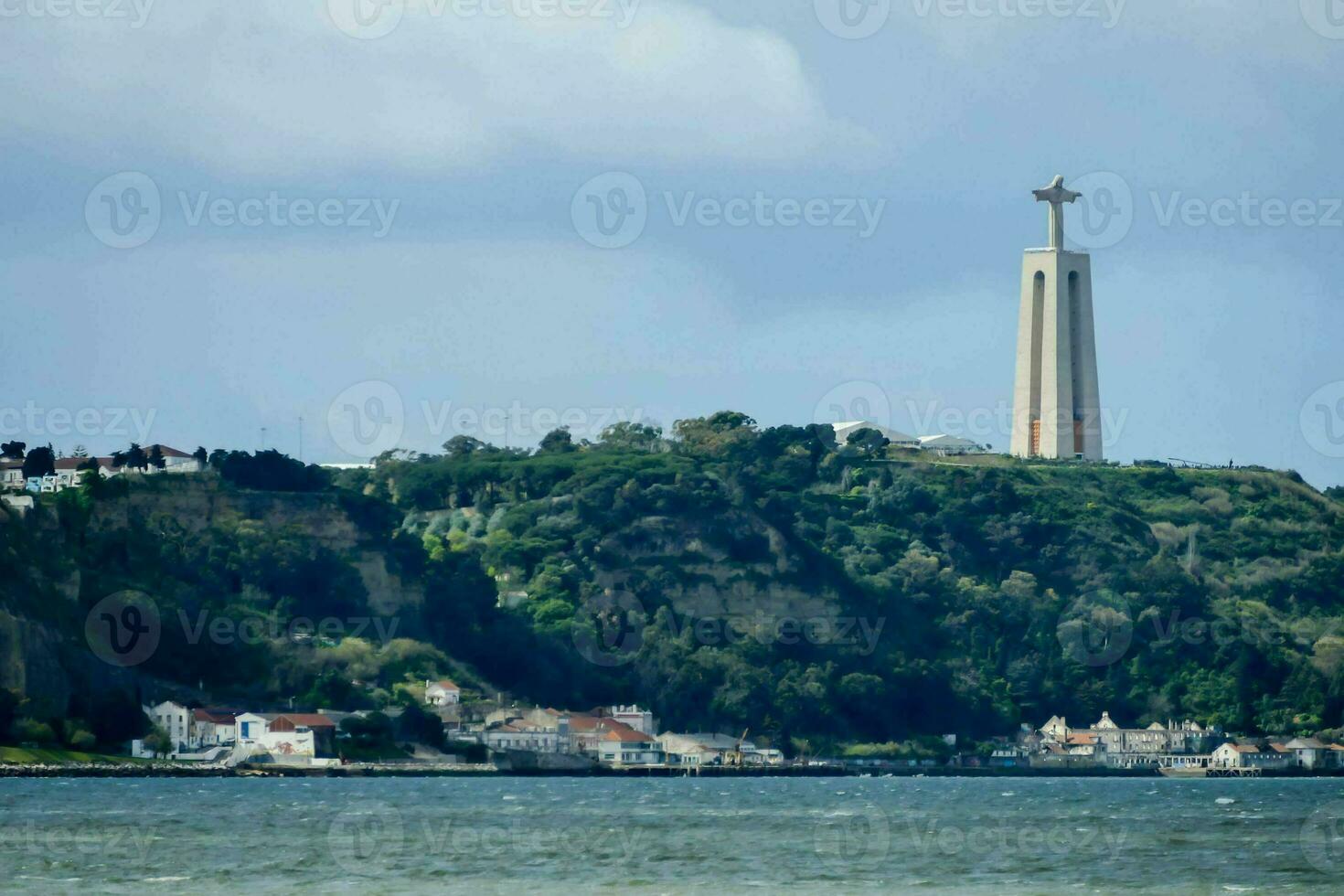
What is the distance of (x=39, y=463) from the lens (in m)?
159

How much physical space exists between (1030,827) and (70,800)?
112 ft

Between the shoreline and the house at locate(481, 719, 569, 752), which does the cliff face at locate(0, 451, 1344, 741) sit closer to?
the shoreline

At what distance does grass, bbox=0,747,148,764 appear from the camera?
387ft

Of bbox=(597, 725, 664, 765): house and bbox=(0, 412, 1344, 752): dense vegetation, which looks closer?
bbox=(597, 725, 664, 765): house

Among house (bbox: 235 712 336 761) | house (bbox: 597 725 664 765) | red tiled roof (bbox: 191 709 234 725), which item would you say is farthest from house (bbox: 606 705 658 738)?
red tiled roof (bbox: 191 709 234 725)

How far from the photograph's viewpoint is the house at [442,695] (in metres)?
142

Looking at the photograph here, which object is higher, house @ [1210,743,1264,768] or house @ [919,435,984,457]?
house @ [919,435,984,457]

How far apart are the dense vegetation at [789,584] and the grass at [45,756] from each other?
8.33m

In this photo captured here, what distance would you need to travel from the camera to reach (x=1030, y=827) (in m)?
83.4

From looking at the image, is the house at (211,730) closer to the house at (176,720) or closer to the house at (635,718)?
the house at (176,720)

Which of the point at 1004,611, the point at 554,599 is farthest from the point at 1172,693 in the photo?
the point at 554,599

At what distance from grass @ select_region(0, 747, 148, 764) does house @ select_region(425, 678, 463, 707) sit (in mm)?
22627

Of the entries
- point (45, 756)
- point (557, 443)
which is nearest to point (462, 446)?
Answer: point (557, 443)

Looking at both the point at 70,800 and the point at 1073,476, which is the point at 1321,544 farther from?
the point at 70,800
